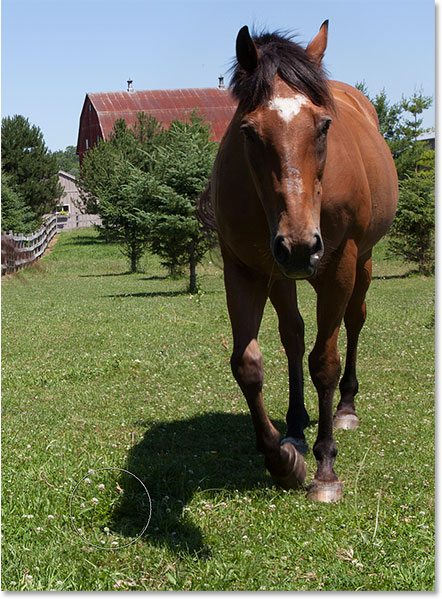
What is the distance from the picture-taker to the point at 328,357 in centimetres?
445

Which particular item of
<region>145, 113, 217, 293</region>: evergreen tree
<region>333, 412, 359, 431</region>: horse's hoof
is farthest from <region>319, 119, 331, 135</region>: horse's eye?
A: <region>145, 113, 217, 293</region>: evergreen tree

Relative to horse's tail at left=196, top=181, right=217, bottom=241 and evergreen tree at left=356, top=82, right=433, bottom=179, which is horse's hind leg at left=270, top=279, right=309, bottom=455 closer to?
horse's tail at left=196, top=181, right=217, bottom=241

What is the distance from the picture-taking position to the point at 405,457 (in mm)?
4906

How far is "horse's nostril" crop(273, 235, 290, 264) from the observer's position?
3.14m

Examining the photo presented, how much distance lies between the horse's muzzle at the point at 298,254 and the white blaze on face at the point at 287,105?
0.67m

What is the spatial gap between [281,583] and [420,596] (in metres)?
0.65

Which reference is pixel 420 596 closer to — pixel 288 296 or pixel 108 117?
pixel 288 296

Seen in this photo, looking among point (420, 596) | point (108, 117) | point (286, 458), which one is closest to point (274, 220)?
point (286, 458)

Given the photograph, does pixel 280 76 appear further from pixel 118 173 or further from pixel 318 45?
pixel 118 173

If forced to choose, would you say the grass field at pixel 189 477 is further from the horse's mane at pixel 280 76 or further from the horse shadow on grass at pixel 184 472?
the horse's mane at pixel 280 76

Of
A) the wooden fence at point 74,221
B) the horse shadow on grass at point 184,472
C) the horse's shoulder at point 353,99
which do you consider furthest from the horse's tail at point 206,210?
the wooden fence at point 74,221

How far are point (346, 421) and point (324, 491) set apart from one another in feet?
5.62

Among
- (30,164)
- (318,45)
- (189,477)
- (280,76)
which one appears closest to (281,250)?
(280,76)

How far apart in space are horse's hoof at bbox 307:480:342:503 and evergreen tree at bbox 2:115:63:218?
42662 mm
